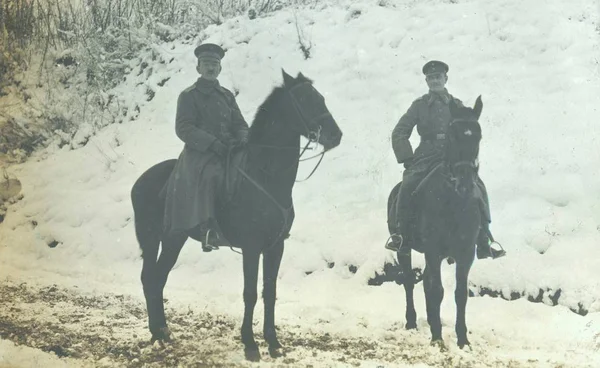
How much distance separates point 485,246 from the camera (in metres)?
4.41

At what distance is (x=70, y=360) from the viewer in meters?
3.88

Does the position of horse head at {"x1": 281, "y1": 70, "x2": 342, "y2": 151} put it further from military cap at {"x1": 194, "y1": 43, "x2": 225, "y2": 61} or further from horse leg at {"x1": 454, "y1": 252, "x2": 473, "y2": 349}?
horse leg at {"x1": 454, "y1": 252, "x2": 473, "y2": 349}

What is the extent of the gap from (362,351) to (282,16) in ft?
17.6

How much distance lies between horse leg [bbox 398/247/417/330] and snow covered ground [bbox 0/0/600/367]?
0.32ft

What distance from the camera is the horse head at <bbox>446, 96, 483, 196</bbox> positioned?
3.95m

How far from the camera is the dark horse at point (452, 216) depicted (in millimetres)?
3988

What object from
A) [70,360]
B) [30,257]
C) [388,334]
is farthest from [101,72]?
[388,334]

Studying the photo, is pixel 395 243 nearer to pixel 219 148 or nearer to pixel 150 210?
pixel 219 148

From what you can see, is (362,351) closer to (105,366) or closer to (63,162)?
(105,366)

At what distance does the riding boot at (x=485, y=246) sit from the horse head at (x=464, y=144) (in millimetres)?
465

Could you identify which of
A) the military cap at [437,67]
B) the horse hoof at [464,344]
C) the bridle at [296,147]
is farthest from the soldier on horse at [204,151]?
the horse hoof at [464,344]

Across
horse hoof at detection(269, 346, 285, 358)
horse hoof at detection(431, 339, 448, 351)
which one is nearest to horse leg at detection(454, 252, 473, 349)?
horse hoof at detection(431, 339, 448, 351)

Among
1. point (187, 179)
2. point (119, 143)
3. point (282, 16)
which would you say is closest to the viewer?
point (187, 179)

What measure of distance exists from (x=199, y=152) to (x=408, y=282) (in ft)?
6.82
